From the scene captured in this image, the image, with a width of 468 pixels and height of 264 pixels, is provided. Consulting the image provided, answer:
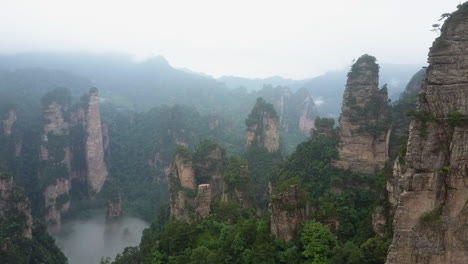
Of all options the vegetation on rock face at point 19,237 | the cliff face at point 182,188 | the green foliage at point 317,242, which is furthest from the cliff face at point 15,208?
the green foliage at point 317,242

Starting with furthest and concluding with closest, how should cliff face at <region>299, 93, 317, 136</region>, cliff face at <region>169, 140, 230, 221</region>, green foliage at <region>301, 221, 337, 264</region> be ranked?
cliff face at <region>299, 93, 317, 136</region>
cliff face at <region>169, 140, 230, 221</region>
green foliage at <region>301, 221, 337, 264</region>

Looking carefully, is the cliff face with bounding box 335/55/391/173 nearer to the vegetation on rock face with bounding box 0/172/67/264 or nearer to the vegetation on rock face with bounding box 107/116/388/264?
the vegetation on rock face with bounding box 107/116/388/264

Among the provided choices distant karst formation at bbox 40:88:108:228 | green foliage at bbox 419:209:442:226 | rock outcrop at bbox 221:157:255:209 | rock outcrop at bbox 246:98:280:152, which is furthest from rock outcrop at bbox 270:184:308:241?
distant karst formation at bbox 40:88:108:228

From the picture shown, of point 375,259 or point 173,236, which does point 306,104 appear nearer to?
point 173,236

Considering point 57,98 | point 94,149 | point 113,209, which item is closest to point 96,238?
point 113,209

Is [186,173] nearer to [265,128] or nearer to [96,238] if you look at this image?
[96,238]
